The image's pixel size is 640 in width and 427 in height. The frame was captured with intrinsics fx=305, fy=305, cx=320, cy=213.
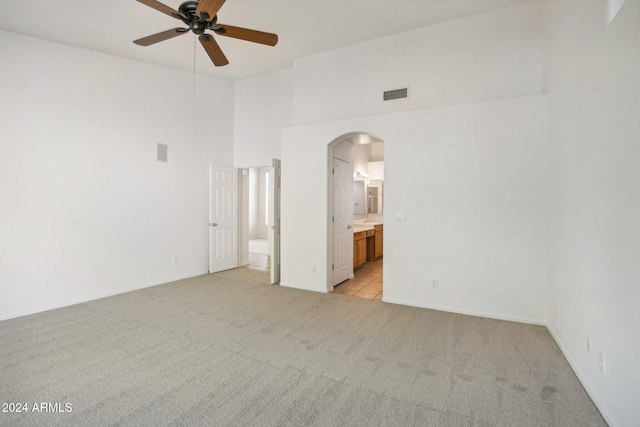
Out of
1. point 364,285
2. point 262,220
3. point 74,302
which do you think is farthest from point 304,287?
point 262,220

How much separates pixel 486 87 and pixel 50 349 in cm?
552

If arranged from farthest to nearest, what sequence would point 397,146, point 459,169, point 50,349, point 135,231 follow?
1. point 135,231
2. point 397,146
3. point 459,169
4. point 50,349

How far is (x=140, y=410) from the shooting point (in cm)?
201

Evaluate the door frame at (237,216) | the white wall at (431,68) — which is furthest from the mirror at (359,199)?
the white wall at (431,68)

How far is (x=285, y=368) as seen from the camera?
254 centimetres

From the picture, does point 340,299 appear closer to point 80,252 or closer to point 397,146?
point 397,146

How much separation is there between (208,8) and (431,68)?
2.93 metres

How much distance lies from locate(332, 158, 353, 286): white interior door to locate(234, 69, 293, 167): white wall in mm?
1411

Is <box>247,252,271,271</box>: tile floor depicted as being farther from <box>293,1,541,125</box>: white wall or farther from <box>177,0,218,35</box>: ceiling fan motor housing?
<box>177,0,218,35</box>: ceiling fan motor housing

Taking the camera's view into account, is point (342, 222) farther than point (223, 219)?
No

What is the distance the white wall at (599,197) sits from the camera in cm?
168

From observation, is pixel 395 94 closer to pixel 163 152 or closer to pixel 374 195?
pixel 163 152

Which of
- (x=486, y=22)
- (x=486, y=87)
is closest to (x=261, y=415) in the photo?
(x=486, y=87)

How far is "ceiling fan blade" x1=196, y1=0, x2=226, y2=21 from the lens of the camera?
7.77ft
